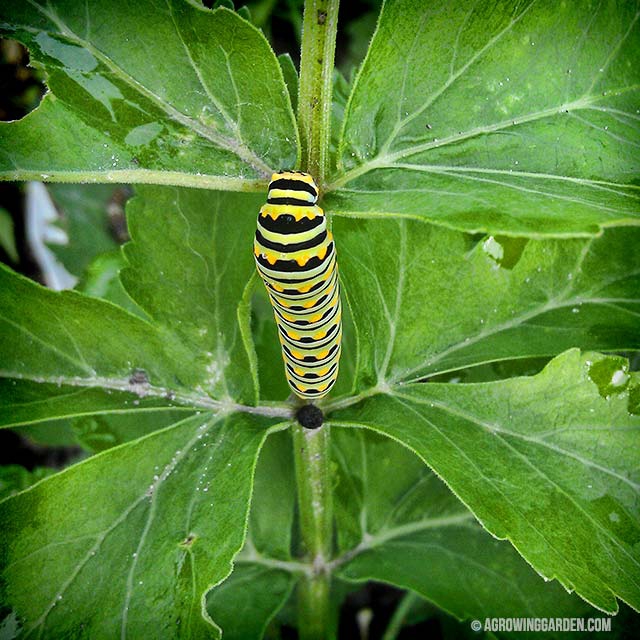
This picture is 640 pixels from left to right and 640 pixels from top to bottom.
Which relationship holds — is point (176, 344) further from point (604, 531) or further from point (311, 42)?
point (604, 531)

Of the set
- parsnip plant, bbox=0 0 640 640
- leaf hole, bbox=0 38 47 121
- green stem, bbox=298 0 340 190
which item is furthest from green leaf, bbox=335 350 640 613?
leaf hole, bbox=0 38 47 121

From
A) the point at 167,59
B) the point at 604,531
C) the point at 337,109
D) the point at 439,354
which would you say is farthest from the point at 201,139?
the point at 604,531

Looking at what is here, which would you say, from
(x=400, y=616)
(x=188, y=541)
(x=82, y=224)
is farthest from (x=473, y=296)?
(x=82, y=224)

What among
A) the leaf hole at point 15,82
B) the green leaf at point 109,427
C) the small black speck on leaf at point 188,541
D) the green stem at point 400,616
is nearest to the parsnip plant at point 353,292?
the small black speck on leaf at point 188,541

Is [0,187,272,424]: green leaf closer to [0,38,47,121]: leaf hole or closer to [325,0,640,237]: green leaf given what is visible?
[325,0,640,237]: green leaf

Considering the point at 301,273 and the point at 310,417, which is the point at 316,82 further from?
the point at 310,417

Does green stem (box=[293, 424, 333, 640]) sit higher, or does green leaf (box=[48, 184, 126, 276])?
green leaf (box=[48, 184, 126, 276])

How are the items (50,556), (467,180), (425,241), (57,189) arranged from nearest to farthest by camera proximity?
(467,180) → (50,556) → (425,241) → (57,189)
